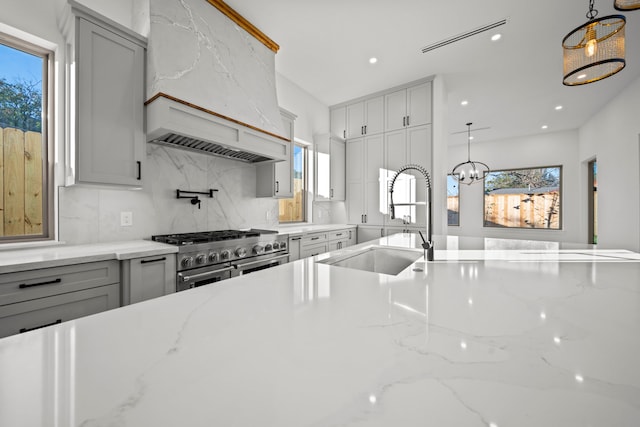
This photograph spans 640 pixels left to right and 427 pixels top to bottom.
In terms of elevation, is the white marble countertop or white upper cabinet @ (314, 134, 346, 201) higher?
white upper cabinet @ (314, 134, 346, 201)

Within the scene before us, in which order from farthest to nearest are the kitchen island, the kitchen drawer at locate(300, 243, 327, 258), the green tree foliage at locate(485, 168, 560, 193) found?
the green tree foliage at locate(485, 168, 560, 193) → the kitchen drawer at locate(300, 243, 327, 258) → the kitchen island

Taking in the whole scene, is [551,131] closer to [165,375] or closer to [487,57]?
[487,57]

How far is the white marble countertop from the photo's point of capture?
1.36m

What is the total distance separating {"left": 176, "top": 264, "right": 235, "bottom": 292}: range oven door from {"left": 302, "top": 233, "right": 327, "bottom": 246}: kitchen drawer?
1126 mm

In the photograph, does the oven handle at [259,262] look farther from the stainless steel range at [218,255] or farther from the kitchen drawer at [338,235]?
the kitchen drawer at [338,235]

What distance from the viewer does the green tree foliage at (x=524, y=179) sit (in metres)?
6.35

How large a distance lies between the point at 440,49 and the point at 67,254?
404 cm

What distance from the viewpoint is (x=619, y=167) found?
4160 mm

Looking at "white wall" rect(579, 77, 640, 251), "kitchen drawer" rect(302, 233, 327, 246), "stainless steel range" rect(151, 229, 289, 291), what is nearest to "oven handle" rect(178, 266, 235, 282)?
"stainless steel range" rect(151, 229, 289, 291)

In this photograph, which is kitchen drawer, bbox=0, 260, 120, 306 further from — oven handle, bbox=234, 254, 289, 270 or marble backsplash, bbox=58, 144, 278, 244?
oven handle, bbox=234, 254, 289, 270

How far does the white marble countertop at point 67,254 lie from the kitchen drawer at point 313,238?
160 centimetres

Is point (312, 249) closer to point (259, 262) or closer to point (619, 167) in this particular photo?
point (259, 262)

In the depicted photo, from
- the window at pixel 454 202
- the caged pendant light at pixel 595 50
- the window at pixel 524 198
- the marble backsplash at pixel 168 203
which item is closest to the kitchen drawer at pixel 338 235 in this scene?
the marble backsplash at pixel 168 203

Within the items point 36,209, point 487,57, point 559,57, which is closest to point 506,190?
point 559,57
